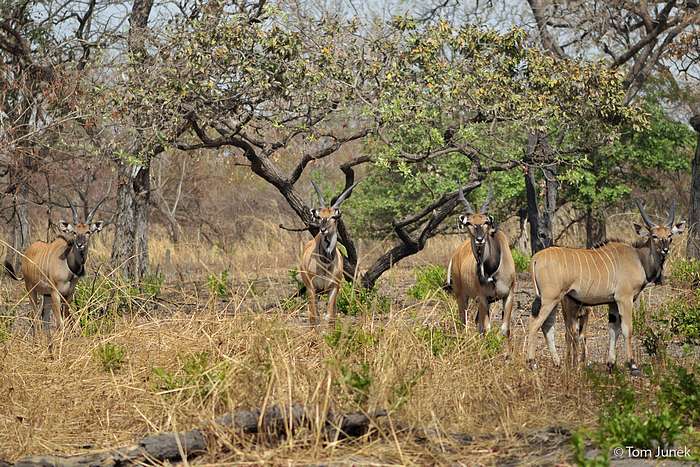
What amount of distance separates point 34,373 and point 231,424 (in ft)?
6.19

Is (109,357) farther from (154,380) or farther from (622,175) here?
(622,175)

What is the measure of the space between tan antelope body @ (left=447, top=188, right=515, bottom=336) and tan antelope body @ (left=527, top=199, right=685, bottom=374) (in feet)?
1.32

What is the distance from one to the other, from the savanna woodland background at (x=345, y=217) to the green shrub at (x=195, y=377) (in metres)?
0.02

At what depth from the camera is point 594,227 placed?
16391mm

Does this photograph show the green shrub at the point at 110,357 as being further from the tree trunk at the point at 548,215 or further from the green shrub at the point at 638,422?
the tree trunk at the point at 548,215

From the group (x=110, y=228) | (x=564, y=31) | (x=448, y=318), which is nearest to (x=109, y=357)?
(x=448, y=318)

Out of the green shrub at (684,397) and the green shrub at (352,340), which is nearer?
the green shrub at (684,397)

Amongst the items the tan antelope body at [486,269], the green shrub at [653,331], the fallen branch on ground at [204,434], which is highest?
the tan antelope body at [486,269]

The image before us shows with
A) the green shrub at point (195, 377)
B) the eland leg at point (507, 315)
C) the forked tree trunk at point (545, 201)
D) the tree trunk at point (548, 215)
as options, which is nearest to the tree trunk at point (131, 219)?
the forked tree trunk at point (545, 201)

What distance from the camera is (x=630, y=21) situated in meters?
14.4

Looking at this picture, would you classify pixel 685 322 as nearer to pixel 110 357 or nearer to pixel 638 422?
pixel 638 422

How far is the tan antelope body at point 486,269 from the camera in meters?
8.02

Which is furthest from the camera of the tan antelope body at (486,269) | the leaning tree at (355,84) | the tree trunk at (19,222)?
the tree trunk at (19,222)

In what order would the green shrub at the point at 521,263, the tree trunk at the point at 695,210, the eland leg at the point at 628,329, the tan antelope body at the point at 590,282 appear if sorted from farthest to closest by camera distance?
the green shrub at the point at 521,263
the tree trunk at the point at 695,210
the tan antelope body at the point at 590,282
the eland leg at the point at 628,329
